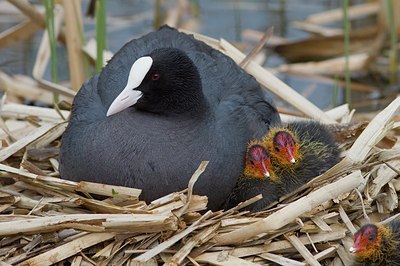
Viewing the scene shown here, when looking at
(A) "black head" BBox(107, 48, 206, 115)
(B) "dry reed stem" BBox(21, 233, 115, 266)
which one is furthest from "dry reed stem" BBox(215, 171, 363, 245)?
(A) "black head" BBox(107, 48, 206, 115)

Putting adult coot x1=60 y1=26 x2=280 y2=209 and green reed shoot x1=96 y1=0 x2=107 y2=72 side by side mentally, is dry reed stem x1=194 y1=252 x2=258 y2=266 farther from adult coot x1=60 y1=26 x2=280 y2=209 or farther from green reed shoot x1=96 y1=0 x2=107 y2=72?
green reed shoot x1=96 y1=0 x2=107 y2=72

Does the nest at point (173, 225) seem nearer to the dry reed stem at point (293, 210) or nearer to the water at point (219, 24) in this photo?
the dry reed stem at point (293, 210)

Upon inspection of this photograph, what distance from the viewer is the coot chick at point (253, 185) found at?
422 cm

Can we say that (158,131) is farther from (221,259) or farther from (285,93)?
(285,93)

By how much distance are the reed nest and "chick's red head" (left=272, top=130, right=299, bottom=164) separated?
15 centimetres

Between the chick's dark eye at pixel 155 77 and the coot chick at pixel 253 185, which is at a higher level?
the chick's dark eye at pixel 155 77

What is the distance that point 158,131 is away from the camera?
4156 millimetres

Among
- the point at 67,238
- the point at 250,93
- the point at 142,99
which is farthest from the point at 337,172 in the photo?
the point at 67,238

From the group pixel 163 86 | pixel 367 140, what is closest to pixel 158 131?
pixel 163 86

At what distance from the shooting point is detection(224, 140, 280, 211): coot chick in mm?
4223

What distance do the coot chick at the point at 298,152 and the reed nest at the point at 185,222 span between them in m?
0.06

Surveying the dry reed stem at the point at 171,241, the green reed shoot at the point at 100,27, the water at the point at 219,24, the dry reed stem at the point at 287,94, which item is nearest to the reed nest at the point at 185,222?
the dry reed stem at the point at 171,241

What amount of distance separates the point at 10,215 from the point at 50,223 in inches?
9.8

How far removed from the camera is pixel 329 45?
7359mm
